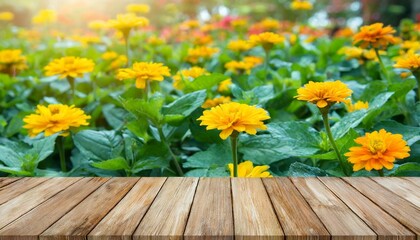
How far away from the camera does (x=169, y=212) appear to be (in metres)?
0.80

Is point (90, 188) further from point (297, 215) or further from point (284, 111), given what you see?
point (284, 111)

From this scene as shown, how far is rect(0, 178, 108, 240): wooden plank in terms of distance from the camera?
0.73 meters

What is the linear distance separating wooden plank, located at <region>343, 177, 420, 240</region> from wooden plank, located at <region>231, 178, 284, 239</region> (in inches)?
6.9

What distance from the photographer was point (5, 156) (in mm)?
1117

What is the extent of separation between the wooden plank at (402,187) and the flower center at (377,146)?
7cm

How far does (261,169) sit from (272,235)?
0.34 metres

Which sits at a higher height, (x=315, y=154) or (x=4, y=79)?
(x=4, y=79)

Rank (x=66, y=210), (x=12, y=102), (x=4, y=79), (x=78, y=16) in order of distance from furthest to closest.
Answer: (x=78, y=16), (x=4, y=79), (x=12, y=102), (x=66, y=210)

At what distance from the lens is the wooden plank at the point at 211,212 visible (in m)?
0.70

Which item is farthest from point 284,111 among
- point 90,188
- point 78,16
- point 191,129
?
point 78,16

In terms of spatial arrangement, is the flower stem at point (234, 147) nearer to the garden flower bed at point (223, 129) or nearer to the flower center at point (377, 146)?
the garden flower bed at point (223, 129)

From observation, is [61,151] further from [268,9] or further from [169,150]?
[268,9]

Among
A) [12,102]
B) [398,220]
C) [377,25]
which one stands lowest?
[398,220]

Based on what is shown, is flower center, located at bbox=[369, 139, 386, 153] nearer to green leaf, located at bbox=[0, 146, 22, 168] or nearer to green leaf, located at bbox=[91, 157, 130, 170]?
green leaf, located at bbox=[91, 157, 130, 170]
